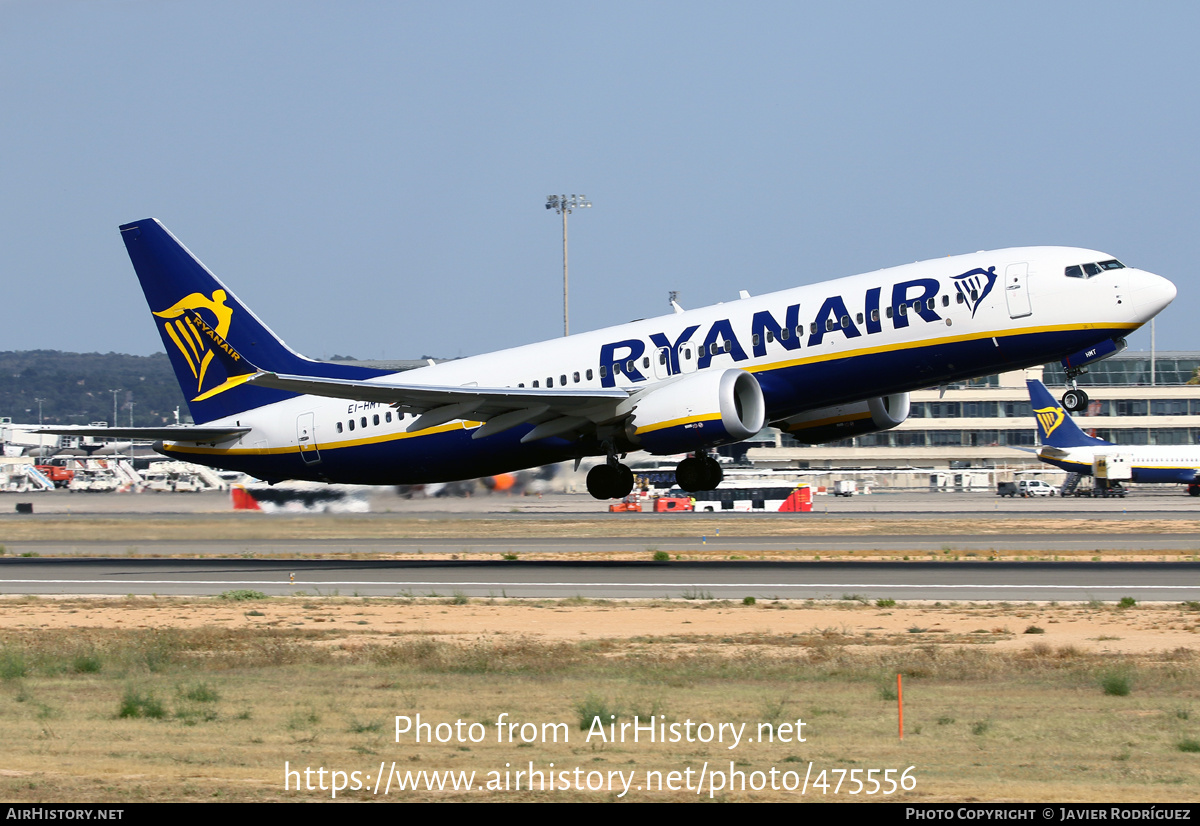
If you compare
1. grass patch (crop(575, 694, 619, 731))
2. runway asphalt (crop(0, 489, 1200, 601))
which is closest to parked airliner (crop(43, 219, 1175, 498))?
runway asphalt (crop(0, 489, 1200, 601))

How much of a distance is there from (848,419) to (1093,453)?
65.6 m

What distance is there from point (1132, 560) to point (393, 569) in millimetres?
21641

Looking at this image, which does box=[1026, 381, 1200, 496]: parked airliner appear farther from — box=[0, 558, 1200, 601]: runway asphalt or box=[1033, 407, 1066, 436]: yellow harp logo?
box=[0, 558, 1200, 601]: runway asphalt

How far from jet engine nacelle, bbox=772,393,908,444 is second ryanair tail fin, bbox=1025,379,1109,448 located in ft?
209

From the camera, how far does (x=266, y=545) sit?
1940 inches

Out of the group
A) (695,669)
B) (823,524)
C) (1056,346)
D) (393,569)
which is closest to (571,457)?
(393,569)

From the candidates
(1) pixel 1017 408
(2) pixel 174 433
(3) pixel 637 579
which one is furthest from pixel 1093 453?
(2) pixel 174 433

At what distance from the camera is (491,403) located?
32938 mm

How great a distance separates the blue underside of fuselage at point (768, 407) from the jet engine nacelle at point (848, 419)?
267 cm

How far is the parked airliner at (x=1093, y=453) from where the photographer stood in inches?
3639

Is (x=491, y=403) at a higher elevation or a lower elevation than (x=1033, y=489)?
higher

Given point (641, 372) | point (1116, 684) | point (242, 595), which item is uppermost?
point (641, 372)

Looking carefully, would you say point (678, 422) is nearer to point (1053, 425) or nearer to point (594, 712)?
point (594, 712)
